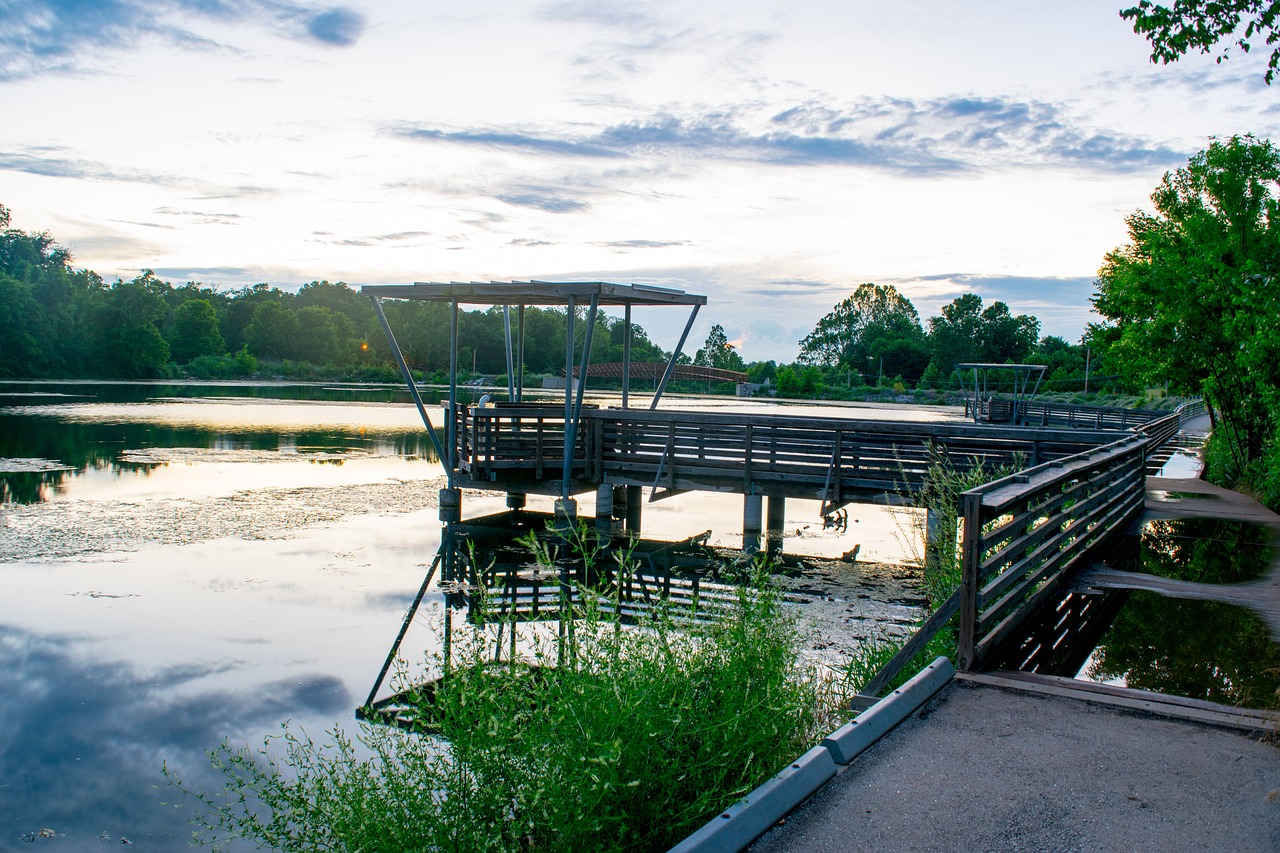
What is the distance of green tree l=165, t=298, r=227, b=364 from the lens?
10900 cm

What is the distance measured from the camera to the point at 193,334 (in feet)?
359

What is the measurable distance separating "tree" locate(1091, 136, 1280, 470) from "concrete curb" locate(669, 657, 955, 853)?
1127 centimetres

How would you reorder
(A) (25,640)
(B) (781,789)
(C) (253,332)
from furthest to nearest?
(C) (253,332), (A) (25,640), (B) (781,789)

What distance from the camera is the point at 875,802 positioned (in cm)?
397

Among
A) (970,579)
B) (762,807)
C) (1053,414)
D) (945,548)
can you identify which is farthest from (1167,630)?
(1053,414)

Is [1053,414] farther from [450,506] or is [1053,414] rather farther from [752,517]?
[450,506]

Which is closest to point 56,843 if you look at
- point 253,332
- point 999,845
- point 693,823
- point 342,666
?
point 342,666

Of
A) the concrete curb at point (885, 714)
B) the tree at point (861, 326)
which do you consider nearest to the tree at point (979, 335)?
the tree at point (861, 326)

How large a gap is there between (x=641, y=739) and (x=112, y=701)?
236 inches

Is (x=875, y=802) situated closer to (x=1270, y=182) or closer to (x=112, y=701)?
(x=112, y=701)

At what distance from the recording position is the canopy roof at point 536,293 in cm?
1539

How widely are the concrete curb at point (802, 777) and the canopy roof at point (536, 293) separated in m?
10.9

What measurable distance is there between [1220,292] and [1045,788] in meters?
15.8

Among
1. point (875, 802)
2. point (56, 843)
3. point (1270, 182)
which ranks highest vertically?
point (1270, 182)
